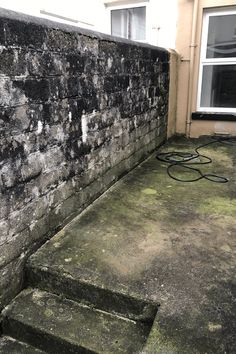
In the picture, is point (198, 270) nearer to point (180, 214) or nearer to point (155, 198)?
point (180, 214)

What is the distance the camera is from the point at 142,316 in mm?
1655

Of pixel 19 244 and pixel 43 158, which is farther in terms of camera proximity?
pixel 43 158

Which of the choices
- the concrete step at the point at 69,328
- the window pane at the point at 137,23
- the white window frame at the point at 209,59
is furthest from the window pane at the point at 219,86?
the concrete step at the point at 69,328

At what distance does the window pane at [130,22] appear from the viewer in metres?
→ 5.48

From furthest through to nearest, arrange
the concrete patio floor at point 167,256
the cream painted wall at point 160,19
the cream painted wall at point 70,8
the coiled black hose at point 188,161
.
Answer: the cream painted wall at point 160,19
the cream painted wall at point 70,8
the coiled black hose at point 188,161
the concrete patio floor at point 167,256

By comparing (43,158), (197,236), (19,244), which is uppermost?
(43,158)

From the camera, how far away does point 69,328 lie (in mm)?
1630

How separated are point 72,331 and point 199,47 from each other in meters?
4.94

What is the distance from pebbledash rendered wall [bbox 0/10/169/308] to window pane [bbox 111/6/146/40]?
8.18 feet

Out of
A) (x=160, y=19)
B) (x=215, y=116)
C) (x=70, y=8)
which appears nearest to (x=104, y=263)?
(x=215, y=116)

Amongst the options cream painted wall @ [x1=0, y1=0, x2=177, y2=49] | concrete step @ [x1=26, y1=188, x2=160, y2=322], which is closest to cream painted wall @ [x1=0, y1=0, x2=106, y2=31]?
cream painted wall @ [x1=0, y1=0, x2=177, y2=49]

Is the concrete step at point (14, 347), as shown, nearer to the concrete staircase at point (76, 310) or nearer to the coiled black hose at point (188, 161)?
the concrete staircase at point (76, 310)

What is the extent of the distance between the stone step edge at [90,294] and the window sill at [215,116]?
14.0ft

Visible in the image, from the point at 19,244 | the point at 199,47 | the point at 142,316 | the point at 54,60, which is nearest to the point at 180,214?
the point at 142,316
